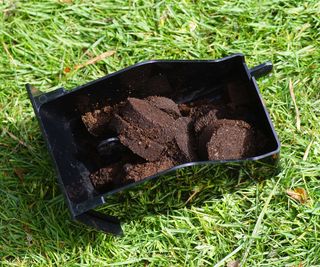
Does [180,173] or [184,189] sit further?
[184,189]

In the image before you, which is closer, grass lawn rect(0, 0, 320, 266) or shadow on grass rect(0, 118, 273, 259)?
shadow on grass rect(0, 118, 273, 259)

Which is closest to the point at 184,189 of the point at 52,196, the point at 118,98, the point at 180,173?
the point at 180,173

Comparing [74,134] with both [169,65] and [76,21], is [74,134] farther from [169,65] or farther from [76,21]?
[76,21]

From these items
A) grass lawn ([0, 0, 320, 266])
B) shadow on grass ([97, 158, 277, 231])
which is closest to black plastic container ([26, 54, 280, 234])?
shadow on grass ([97, 158, 277, 231])

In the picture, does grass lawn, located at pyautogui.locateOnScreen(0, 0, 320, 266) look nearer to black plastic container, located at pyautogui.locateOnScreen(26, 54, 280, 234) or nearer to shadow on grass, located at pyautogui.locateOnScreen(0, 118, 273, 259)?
shadow on grass, located at pyautogui.locateOnScreen(0, 118, 273, 259)

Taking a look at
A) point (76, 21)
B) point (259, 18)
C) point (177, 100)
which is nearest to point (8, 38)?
point (76, 21)

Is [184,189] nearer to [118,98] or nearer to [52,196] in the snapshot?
[118,98]
